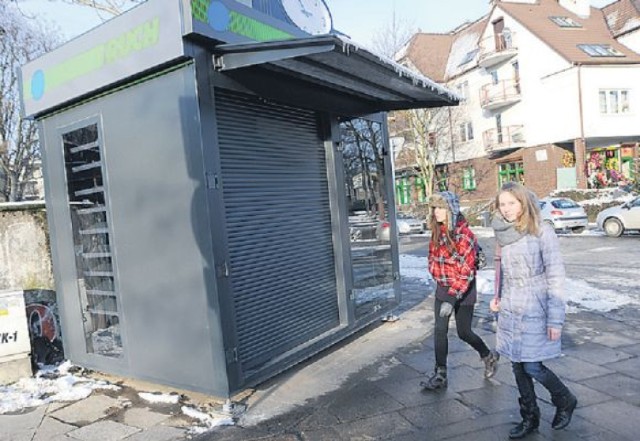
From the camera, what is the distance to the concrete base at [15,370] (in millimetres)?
5379

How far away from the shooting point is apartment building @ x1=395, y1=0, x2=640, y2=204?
2944cm

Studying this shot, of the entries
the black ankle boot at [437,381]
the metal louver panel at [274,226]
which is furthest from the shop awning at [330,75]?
the black ankle boot at [437,381]

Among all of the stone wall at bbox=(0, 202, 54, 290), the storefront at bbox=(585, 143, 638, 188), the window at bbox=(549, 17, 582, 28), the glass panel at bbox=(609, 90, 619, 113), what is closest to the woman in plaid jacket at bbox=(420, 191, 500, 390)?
the stone wall at bbox=(0, 202, 54, 290)

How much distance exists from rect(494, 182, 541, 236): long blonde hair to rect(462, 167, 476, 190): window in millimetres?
35714

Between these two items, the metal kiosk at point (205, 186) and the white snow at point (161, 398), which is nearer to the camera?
the metal kiosk at point (205, 186)

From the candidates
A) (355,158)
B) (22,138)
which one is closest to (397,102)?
(355,158)

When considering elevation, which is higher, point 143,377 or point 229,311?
point 229,311

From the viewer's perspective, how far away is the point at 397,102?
6.83 meters

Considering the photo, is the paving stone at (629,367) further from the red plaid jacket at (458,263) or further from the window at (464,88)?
the window at (464,88)

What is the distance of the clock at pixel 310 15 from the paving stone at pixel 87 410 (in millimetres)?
4501

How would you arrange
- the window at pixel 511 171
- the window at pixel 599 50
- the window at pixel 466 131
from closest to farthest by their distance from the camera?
the window at pixel 599 50, the window at pixel 511 171, the window at pixel 466 131

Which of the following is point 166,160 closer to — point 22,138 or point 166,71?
point 166,71

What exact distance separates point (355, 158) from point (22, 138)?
18564mm

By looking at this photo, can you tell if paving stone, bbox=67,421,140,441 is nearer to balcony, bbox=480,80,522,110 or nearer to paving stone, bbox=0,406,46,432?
paving stone, bbox=0,406,46,432
